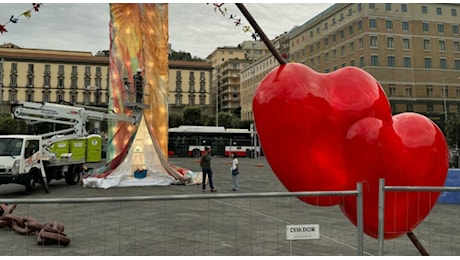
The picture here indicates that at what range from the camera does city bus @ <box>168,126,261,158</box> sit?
42500 mm

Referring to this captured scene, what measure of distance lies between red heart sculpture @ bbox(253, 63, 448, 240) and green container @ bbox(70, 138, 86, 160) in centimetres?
3036

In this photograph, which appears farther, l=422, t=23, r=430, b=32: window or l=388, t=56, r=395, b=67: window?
l=422, t=23, r=430, b=32: window

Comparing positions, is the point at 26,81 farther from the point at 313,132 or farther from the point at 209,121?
the point at 313,132

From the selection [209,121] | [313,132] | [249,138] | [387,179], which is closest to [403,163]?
[387,179]

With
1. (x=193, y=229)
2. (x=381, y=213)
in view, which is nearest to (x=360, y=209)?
(x=381, y=213)

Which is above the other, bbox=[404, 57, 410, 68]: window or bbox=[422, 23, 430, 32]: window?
bbox=[422, 23, 430, 32]: window

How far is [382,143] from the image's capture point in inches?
152

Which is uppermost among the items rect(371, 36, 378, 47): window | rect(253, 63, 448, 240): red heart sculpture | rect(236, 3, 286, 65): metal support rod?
rect(371, 36, 378, 47): window

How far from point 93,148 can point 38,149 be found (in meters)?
20.4

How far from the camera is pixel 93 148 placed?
34.1m

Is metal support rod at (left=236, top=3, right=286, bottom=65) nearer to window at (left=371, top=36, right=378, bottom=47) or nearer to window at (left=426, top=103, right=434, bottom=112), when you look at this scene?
window at (left=371, top=36, right=378, bottom=47)

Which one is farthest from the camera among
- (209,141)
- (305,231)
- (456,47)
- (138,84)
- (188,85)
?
(188,85)

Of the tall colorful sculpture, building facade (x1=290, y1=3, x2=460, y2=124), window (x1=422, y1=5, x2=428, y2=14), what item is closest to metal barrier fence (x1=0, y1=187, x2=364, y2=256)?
the tall colorful sculpture

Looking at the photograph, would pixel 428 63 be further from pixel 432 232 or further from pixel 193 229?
pixel 193 229
